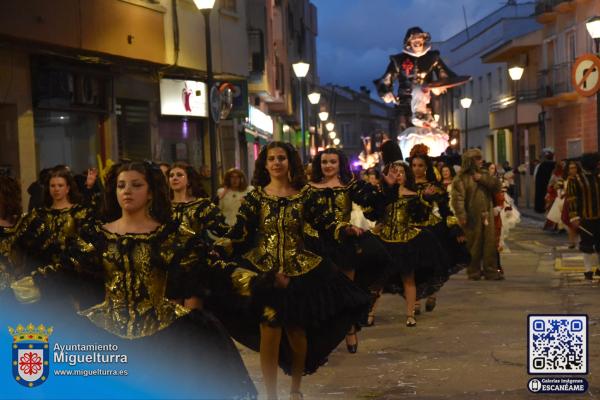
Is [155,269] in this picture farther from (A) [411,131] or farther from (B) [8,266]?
(A) [411,131]

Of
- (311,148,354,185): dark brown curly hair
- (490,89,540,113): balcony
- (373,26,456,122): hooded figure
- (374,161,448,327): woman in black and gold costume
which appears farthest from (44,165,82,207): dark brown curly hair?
(490,89,540,113): balcony

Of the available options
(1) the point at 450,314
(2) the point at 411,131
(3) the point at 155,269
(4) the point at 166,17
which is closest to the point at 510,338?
(1) the point at 450,314

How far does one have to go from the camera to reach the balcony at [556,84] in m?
44.3

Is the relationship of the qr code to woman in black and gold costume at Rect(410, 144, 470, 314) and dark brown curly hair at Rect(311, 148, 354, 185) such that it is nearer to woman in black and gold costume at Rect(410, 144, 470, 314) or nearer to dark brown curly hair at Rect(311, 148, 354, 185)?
dark brown curly hair at Rect(311, 148, 354, 185)

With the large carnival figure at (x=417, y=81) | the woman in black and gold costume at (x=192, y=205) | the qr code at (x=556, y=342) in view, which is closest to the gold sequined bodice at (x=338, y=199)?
the woman in black and gold costume at (x=192, y=205)

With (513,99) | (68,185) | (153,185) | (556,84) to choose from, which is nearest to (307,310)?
(153,185)

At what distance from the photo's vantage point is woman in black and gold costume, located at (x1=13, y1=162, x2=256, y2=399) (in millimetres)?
5902

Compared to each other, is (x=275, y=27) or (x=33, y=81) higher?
(x=275, y=27)

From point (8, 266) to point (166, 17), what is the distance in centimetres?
1541

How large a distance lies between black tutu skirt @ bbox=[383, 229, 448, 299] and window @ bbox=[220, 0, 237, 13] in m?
15.7

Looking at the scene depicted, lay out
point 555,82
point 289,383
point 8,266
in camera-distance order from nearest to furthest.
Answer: point 8,266, point 289,383, point 555,82

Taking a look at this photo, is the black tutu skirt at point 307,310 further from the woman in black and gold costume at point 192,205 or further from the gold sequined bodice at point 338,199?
the gold sequined bodice at point 338,199

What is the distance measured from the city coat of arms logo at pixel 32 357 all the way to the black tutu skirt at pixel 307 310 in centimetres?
175

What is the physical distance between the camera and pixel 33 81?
18.5m
